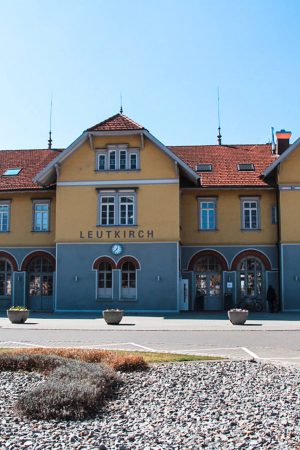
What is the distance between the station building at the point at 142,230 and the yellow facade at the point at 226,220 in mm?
54

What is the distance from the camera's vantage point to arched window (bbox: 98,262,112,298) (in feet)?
103

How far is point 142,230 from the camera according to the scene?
103 ft

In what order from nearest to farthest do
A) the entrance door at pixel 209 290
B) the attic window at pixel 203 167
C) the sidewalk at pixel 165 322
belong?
the sidewalk at pixel 165 322 → the entrance door at pixel 209 290 → the attic window at pixel 203 167

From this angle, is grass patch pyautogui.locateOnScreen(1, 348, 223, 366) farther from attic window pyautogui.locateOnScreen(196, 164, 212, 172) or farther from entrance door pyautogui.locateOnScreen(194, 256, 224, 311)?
attic window pyautogui.locateOnScreen(196, 164, 212, 172)

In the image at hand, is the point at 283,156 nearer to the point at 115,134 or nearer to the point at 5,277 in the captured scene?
the point at 115,134

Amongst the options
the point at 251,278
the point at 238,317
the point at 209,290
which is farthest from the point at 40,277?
the point at 238,317

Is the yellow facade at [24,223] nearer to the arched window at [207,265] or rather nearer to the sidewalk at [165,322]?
the sidewalk at [165,322]

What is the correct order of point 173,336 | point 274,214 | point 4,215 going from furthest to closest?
point 4,215 → point 274,214 → point 173,336

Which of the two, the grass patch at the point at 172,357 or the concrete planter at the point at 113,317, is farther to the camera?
the concrete planter at the point at 113,317

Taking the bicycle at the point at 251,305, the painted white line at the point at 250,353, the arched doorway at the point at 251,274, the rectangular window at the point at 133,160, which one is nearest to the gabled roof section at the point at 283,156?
the arched doorway at the point at 251,274

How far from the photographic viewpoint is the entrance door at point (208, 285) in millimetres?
33031

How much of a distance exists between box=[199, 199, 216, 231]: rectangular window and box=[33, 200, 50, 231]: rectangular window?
858 cm

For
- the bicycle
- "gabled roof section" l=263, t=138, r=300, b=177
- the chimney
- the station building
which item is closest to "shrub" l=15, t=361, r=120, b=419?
the station building

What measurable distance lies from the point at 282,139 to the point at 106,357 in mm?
25985
